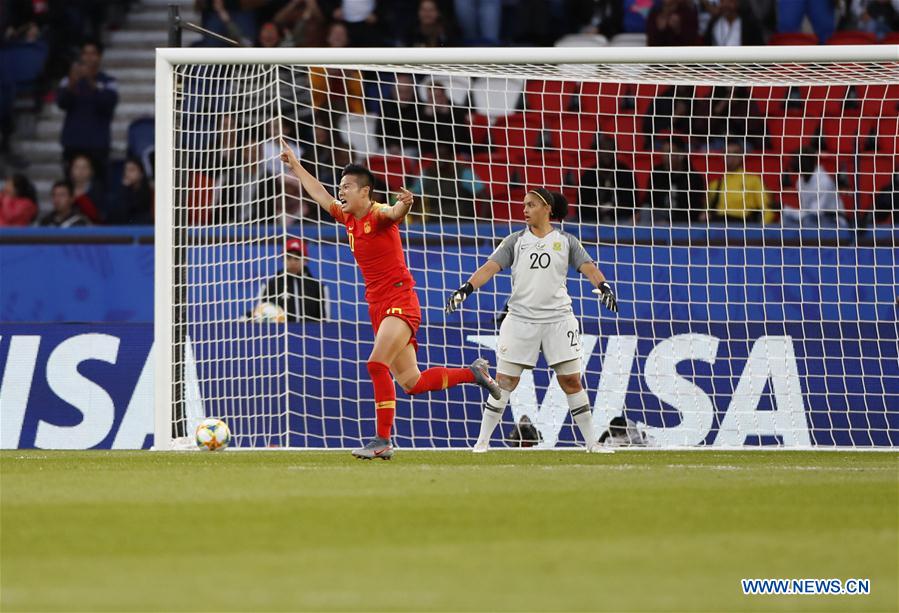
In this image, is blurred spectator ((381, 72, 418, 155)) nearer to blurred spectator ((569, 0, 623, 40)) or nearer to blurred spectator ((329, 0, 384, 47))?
blurred spectator ((329, 0, 384, 47))

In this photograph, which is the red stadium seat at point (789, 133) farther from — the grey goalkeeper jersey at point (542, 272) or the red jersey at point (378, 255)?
the red jersey at point (378, 255)

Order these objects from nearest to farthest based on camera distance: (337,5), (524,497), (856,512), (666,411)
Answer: (856,512) → (524,497) → (666,411) → (337,5)

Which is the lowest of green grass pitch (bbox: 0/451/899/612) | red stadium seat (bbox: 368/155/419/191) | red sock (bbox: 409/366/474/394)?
green grass pitch (bbox: 0/451/899/612)

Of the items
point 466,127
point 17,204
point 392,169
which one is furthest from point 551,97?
point 17,204

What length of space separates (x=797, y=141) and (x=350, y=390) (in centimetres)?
534

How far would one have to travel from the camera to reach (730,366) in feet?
43.2

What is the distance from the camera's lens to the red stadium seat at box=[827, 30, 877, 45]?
17906 millimetres

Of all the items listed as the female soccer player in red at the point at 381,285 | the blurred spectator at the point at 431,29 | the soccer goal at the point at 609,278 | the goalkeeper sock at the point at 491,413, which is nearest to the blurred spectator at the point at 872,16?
the soccer goal at the point at 609,278

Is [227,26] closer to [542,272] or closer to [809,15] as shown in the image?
[809,15]

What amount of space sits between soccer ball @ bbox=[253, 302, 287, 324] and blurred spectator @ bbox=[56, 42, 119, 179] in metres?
5.89

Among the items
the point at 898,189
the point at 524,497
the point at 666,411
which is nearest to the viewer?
the point at 524,497

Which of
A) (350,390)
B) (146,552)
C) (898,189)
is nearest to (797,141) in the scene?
(898,189)

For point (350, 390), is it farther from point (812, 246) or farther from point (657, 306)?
point (812, 246)

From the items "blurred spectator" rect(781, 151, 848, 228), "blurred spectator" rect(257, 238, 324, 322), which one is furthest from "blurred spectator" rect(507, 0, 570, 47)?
"blurred spectator" rect(257, 238, 324, 322)
